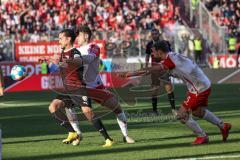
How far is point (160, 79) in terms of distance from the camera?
1852cm

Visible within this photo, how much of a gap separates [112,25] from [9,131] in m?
24.6

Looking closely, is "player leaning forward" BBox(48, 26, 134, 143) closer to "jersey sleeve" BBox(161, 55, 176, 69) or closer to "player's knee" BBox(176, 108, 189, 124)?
"player's knee" BBox(176, 108, 189, 124)

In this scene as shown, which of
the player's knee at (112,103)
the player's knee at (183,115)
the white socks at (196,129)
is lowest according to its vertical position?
the white socks at (196,129)

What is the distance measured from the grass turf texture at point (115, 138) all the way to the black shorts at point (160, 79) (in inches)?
39.1

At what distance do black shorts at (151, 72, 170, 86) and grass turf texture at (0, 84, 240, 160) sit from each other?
0.99m

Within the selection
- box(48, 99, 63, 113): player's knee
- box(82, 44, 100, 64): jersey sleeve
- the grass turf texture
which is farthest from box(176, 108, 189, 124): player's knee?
box(48, 99, 63, 113): player's knee

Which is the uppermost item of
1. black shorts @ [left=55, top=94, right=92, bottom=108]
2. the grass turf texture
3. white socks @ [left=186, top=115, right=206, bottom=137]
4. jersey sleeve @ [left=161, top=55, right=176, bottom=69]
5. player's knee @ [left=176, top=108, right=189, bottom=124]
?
jersey sleeve @ [left=161, top=55, right=176, bottom=69]

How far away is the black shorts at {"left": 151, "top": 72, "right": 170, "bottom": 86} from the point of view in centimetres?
1838

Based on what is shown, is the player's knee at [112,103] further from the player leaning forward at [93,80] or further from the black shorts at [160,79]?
the black shorts at [160,79]

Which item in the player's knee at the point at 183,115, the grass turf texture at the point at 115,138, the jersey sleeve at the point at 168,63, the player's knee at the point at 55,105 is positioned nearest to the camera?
the grass turf texture at the point at 115,138

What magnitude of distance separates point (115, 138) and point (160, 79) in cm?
469

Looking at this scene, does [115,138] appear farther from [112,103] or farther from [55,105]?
[55,105]

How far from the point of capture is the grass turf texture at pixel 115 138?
462 inches

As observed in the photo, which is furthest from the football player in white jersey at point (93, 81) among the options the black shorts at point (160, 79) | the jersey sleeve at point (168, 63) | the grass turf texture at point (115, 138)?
the black shorts at point (160, 79)
